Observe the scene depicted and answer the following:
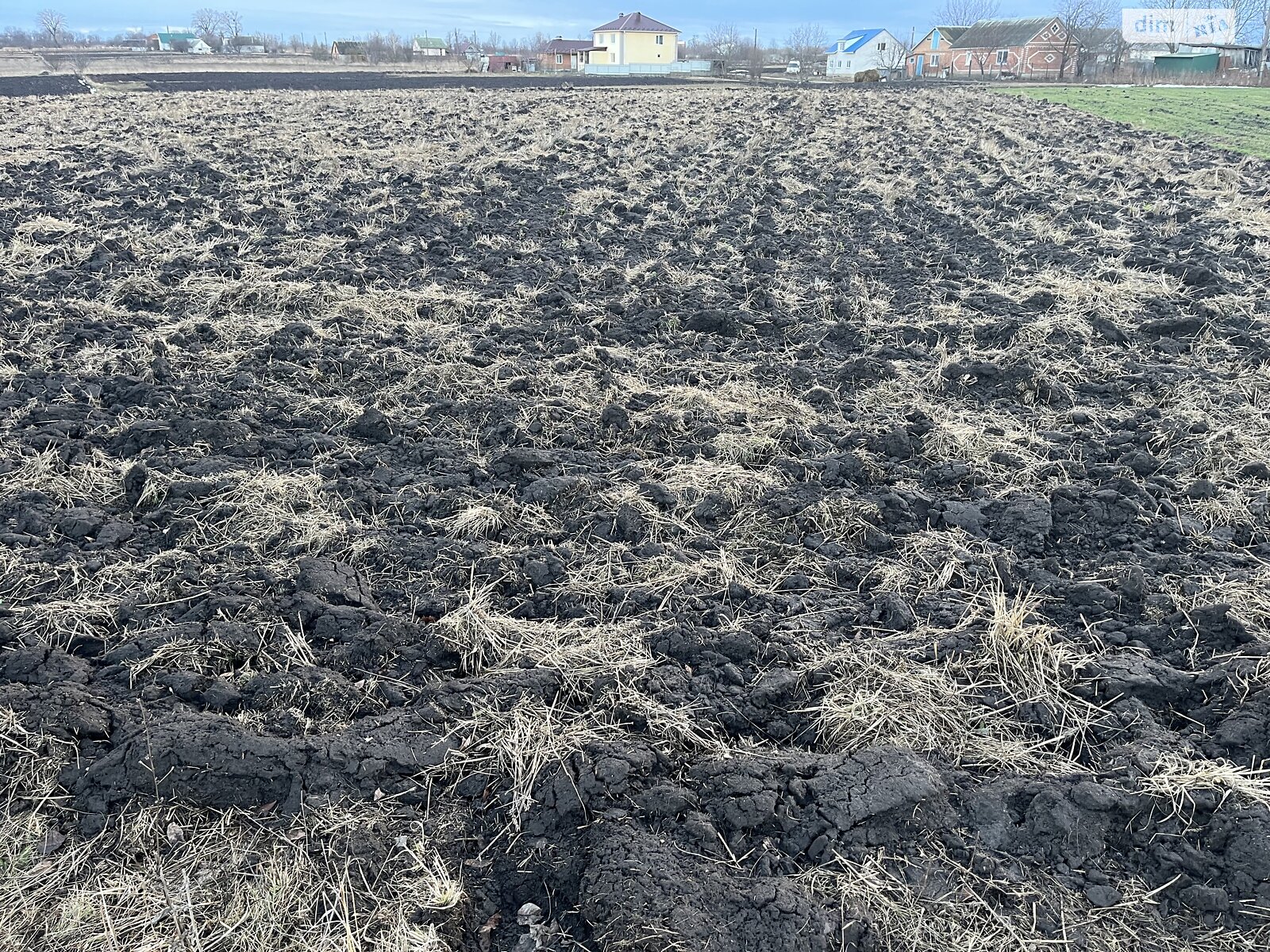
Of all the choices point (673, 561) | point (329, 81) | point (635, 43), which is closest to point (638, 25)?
point (635, 43)

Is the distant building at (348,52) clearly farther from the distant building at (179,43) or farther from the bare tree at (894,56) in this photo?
the bare tree at (894,56)

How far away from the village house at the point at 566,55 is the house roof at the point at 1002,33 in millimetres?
33939

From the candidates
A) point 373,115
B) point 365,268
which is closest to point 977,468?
point 365,268

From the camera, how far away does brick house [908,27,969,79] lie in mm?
77375

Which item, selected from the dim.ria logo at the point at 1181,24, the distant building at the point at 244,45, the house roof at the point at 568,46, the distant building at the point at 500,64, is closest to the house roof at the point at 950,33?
the dim.ria logo at the point at 1181,24

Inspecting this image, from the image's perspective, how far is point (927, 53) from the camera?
80562 millimetres

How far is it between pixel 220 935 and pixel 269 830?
339mm

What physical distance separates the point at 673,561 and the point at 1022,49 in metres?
81.6

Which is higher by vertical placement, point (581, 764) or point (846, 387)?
point (846, 387)

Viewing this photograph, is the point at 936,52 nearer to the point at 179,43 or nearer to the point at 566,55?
the point at 566,55

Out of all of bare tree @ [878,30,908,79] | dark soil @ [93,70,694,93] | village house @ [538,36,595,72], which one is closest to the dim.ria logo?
bare tree @ [878,30,908,79]

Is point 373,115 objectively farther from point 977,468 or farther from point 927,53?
point 927,53

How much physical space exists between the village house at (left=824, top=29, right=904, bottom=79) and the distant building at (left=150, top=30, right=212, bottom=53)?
5298cm

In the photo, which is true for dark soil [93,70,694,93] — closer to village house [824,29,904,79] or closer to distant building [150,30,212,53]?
village house [824,29,904,79]
